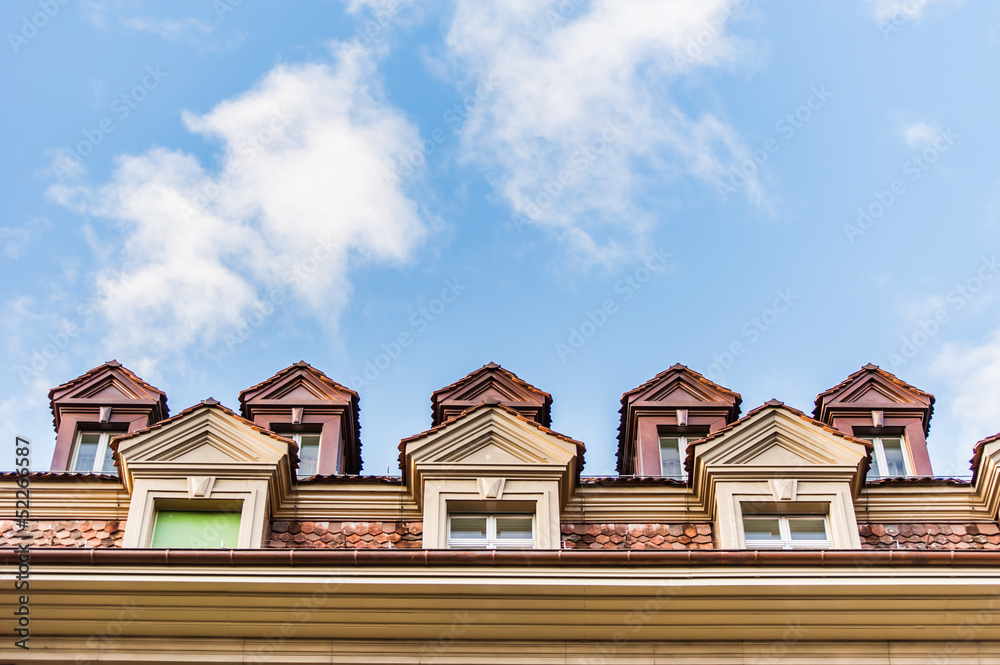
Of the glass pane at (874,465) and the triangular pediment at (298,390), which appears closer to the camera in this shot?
the glass pane at (874,465)

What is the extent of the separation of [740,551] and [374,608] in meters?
4.24

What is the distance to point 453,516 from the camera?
53.1 ft

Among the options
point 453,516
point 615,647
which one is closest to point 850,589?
point 615,647

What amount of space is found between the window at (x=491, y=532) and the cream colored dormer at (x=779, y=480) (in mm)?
2378

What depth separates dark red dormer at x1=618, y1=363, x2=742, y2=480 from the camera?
17891 mm

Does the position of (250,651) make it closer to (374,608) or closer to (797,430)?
(374,608)

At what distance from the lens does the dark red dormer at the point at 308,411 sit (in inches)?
705

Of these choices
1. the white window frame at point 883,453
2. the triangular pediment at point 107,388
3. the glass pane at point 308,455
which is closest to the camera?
the white window frame at point 883,453

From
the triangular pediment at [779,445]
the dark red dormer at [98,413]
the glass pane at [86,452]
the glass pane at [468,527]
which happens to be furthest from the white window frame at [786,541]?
A: the glass pane at [86,452]

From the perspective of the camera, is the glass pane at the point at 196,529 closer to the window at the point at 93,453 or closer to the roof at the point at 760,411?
the window at the point at 93,453

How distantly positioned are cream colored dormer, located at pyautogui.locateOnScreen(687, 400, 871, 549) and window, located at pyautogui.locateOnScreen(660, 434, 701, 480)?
4.36 feet

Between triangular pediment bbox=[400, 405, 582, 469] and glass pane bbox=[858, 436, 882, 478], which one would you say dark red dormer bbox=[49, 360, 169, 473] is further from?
glass pane bbox=[858, 436, 882, 478]

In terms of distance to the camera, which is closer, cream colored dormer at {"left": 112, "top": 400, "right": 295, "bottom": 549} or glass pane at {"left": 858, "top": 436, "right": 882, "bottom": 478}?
cream colored dormer at {"left": 112, "top": 400, "right": 295, "bottom": 549}

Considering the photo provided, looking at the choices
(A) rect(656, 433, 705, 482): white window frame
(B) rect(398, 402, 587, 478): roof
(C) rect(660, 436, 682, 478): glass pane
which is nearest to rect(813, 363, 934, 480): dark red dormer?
(A) rect(656, 433, 705, 482): white window frame
